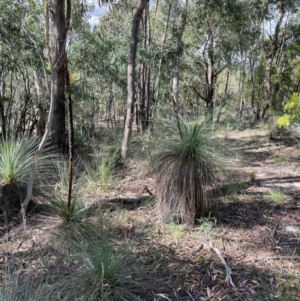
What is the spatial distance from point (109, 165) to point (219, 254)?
7.26 feet

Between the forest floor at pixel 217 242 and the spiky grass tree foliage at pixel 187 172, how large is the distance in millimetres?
171

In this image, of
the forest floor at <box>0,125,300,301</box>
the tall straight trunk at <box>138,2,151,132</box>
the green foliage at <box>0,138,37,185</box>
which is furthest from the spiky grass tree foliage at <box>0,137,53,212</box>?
the tall straight trunk at <box>138,2,151,132</box>

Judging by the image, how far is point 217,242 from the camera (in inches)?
103

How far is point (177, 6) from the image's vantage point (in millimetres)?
10156

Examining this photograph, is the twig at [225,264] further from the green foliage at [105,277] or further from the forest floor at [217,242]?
the green foliage at [105,277]

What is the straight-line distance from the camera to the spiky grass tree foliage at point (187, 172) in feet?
9.27

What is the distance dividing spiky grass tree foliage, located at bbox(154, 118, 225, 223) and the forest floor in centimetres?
17

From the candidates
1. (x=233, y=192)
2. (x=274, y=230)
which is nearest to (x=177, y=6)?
(x=233, y=192)

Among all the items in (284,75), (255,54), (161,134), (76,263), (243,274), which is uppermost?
(255,54)

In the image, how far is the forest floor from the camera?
206 centimetres

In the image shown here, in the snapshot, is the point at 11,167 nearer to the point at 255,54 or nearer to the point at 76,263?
the point at 76,263

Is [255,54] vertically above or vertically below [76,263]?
above

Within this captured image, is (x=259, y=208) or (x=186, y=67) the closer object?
(x=259, y=208)

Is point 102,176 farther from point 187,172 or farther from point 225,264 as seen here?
point 225,264
